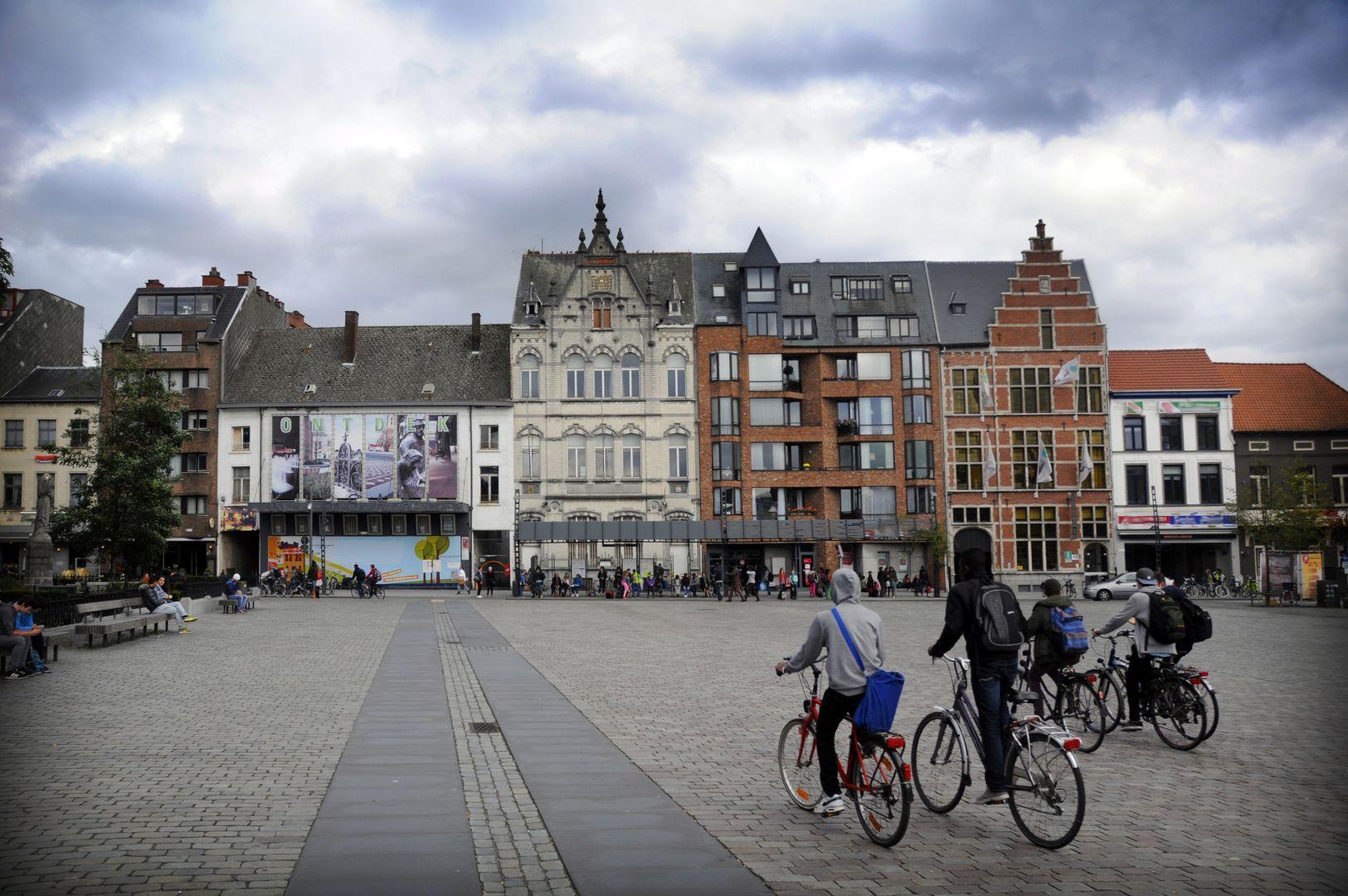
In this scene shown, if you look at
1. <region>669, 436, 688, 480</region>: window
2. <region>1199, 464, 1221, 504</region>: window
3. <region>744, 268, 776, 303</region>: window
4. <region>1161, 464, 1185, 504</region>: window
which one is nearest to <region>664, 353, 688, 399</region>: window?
<region>669, 436, 688, 480</region>: window

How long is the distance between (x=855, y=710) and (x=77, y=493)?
3588cm

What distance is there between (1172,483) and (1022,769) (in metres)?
57.4

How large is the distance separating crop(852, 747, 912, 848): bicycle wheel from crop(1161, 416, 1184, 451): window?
5791 centimetres

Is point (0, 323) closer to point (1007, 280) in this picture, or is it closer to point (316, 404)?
point (316, 404)

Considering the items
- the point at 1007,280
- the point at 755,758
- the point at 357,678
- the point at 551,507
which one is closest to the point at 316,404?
the point at 551,507

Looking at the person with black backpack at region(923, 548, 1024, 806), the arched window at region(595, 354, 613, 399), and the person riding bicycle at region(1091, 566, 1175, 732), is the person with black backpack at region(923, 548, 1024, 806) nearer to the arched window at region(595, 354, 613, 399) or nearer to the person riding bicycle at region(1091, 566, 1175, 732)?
the person riding bicycle at region(1091, 566, 1175, 732)

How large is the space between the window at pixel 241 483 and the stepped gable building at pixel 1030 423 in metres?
38.0

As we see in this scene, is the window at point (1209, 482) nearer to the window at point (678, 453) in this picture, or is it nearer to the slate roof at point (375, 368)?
the window at point (678, 453)

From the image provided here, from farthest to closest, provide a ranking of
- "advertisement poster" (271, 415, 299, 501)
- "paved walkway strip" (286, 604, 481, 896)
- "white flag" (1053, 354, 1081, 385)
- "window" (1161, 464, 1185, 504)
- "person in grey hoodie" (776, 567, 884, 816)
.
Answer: "advertisement poster" (271, 415, 299, 501) → "window" (1161, 464, 1185, 504) → "white flag" (1053, 354, 1081, 385) → "person in grey hoodie" (776, 567, 884, 816) → "paved walkway strip" (286, 604, 481, 896)

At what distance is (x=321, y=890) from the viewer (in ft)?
20.3

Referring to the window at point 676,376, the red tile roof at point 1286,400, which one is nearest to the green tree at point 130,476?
the window at point 676,376

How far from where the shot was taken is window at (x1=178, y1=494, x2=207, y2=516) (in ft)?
195

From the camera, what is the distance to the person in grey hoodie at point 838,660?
7.55 meters

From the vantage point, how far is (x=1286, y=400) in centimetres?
6012
